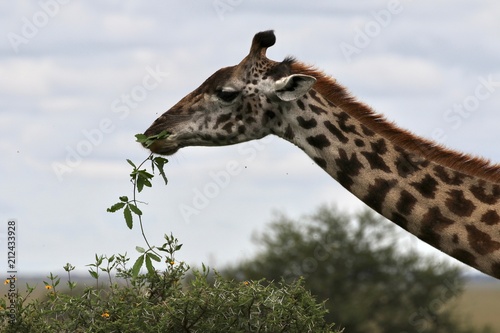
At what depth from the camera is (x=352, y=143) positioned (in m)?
11.3

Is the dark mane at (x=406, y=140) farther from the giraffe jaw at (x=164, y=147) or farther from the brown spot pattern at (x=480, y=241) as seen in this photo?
the giraffe jaw at (x=164, y=147)

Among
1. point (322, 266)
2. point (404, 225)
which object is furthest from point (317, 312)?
point (322, 266)

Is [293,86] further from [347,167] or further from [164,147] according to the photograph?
[164,147]

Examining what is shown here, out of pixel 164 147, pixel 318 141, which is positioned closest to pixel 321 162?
pixel 318 141

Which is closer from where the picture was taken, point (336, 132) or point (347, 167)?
point (347, 167)

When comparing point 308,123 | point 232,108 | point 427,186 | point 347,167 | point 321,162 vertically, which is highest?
point 232,108

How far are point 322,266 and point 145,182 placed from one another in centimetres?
2863

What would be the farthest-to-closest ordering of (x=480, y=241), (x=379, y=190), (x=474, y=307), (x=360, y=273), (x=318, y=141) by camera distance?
(x=474, y=307), (x=360, y=273), (x=318, y=141), (x=379, y=190), (x=480, y=241)

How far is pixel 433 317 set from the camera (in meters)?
42.1

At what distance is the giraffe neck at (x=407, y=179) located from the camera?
35.0 feet

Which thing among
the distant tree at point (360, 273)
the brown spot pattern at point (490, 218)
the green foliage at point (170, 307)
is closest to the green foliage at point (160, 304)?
the green foliage at point (170, 307)

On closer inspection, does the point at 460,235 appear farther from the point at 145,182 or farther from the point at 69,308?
the point at 69,308

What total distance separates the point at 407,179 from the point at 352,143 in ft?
2.25

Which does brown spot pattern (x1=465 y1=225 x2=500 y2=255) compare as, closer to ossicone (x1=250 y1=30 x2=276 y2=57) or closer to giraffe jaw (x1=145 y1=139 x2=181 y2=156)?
ossicone (x1=250 y1=30 x2=276 y2=57)
